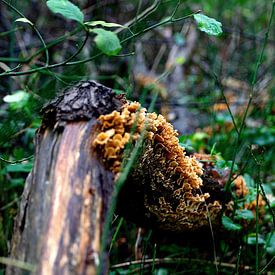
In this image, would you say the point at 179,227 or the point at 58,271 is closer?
the point at 58,271

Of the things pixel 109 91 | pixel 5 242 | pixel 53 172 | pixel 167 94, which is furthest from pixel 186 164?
pixel 167 94

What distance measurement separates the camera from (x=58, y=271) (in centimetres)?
92

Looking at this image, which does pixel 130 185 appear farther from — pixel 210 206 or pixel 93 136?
pixel 210 206

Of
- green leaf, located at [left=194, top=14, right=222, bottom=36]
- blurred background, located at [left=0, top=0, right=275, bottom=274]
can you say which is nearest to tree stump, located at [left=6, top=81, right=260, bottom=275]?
blurred background, located at [left=0, top=0, right=275, bottom=274]

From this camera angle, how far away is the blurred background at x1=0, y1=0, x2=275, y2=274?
1837 mm

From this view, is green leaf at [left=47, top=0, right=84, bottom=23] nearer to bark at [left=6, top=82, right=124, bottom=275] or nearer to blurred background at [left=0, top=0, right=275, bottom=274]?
blurred background at [left=0, top=0, right=275, bottom=274]

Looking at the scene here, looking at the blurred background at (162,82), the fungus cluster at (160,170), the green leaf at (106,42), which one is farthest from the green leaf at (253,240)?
the green leaf at (106,42)

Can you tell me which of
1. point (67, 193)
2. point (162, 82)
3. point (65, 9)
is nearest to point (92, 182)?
point (67, 193)

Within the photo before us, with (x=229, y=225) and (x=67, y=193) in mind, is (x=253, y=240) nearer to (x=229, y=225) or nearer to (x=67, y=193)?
(x=229, y=225)

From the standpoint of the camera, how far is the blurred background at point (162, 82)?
6.03ft

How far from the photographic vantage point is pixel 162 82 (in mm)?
4461

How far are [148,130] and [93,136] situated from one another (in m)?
0.20

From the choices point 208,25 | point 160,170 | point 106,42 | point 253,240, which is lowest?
point 253,240

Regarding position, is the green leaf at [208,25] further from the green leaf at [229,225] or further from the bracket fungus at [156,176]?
the green leaf at [229,225]
